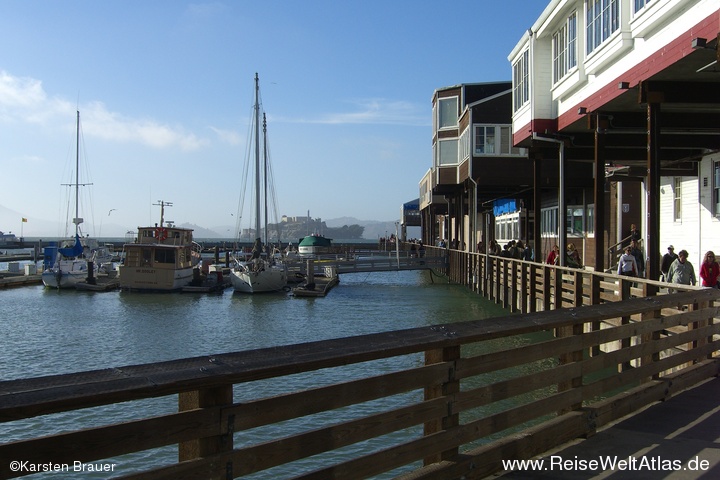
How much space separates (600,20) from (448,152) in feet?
70.2

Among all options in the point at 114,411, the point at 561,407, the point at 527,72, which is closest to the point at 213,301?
the point at 527,72

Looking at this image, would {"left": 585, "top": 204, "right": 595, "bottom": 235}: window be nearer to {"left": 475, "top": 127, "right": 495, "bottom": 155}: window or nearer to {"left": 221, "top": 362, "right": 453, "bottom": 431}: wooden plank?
{"left": 475, "top": 127, "right": 495, "bottom": 155}: window

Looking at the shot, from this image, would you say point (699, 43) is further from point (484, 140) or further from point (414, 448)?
point (484, 140)

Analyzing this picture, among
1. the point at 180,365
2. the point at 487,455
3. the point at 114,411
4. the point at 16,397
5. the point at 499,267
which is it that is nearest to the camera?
the point at 16,397

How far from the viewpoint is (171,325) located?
22.8 m

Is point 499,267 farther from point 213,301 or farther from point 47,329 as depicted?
point 47,329

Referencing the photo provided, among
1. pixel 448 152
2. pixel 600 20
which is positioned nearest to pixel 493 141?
pixel 448 152

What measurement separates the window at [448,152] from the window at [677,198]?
52.8ft

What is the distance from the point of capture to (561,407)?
5.66m

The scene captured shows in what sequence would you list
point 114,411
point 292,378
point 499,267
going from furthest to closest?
point 499,267 → point 292,378 → point 114,411

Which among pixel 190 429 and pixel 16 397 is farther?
pixel 190 429

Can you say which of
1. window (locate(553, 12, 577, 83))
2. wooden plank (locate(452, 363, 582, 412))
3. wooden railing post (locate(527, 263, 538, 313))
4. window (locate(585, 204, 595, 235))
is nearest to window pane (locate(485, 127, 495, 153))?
window (locate(585, 204, 595, 235))

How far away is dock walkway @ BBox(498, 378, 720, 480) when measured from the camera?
4914mm

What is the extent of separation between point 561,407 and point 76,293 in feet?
113
